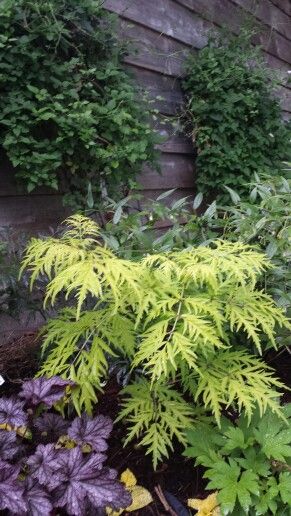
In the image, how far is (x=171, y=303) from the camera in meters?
1.09

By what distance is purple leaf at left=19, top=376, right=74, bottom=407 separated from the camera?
120 centimetres

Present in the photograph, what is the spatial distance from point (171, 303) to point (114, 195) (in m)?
1.45

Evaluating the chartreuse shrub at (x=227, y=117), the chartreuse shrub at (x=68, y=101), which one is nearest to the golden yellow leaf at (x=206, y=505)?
the chartreuse shrub at (x=68, y=101)

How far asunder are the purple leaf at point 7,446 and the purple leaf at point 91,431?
0.46 feet

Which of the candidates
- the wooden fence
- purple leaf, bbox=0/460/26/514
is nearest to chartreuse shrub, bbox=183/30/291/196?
the wooden fence

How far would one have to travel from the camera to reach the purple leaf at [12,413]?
1.16 m

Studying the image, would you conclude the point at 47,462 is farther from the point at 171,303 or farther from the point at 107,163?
the point at 107,163

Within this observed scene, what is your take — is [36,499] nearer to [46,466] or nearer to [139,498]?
[46,466]

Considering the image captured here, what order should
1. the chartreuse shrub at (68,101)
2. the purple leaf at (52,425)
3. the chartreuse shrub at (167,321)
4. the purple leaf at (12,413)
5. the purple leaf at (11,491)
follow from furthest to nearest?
1. the chartreuse shrub at (68,101)
2. the purple leaf at (52,425)
3. the purple leaf at (12,413)
4. the chartreuse shrub at (167,321)
5. the purple leaf at (11,491)

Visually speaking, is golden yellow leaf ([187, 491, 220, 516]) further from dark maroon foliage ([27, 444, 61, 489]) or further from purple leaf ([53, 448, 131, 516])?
dark maroon foliage ([27, 444, 61, 489])

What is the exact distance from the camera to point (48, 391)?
3.97ft

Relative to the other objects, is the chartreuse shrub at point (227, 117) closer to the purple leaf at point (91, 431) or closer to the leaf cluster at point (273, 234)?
the leaf cluster at point (273, 234)

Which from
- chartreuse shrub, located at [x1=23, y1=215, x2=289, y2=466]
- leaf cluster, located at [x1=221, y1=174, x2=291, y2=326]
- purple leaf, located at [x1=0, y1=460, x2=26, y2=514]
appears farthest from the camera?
leaf cluster, located at [x1=221, y1=174, x2=291, y2=326]

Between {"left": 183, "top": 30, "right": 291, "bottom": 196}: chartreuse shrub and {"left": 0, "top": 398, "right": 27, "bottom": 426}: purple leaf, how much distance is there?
7.48ft
